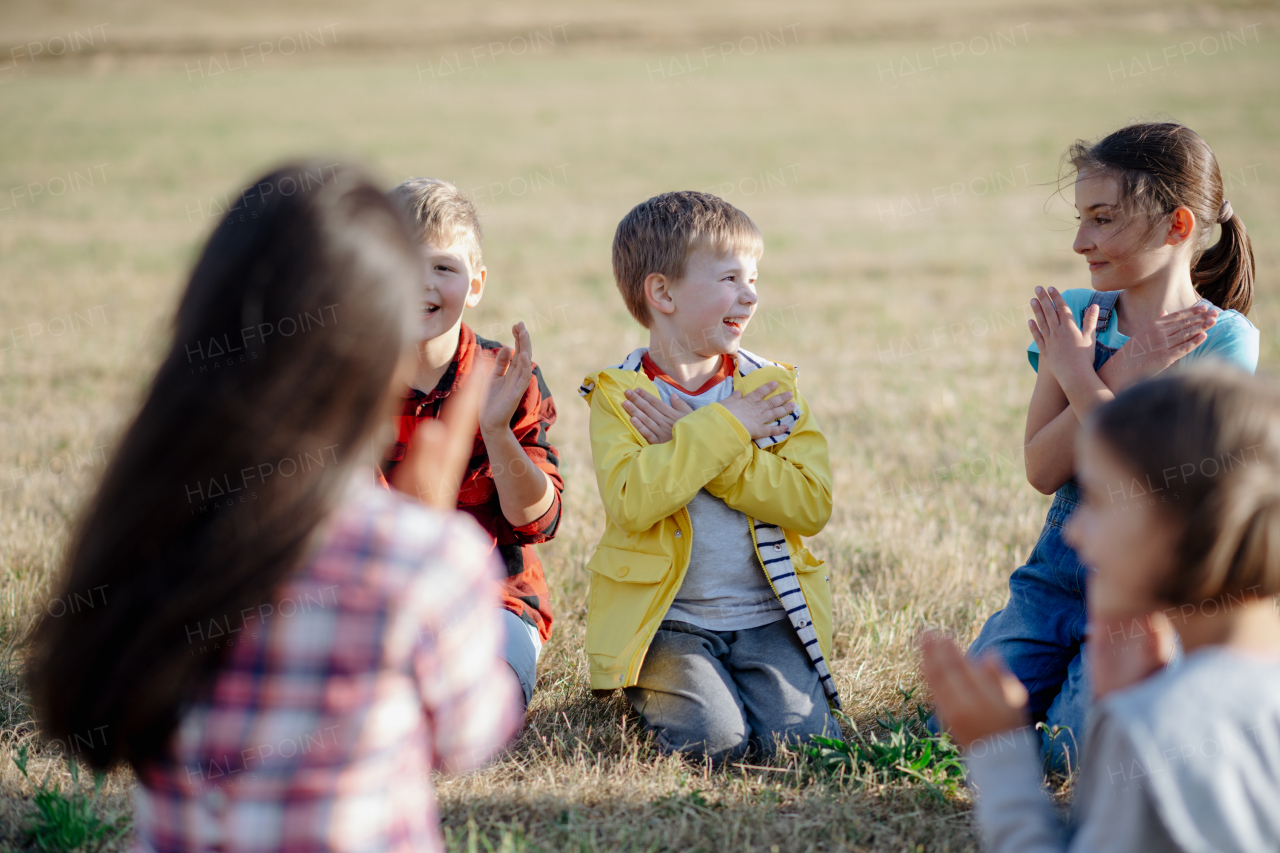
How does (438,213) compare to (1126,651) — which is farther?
(438,213)

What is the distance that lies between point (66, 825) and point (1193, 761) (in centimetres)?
251

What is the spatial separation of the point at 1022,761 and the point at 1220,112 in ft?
79.2

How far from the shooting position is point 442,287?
124 inches

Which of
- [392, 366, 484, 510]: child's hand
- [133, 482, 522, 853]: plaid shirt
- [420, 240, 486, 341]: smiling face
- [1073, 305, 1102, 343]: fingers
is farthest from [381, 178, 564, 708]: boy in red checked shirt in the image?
[1073, 305, 1102, 343]: fingers

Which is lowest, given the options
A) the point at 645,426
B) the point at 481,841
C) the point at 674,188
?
the point at 481,841

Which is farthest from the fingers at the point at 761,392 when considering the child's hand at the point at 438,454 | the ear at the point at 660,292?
the child's hand at the point at 438,454

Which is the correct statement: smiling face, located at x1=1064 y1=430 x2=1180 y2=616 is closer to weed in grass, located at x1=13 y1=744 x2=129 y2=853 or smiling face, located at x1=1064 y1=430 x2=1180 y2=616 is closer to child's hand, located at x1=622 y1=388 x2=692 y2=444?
child's hand, located at x1=622 y1=388 x2=692 y2=444

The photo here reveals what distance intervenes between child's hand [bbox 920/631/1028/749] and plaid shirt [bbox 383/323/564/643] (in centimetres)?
159

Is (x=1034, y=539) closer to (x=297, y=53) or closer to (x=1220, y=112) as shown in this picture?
(x=1220, y=112)

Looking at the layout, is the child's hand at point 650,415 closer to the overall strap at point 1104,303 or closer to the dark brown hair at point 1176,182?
the overall strap at point 1104,303

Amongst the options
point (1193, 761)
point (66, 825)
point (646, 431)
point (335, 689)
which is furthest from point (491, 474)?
point (1193, 761)

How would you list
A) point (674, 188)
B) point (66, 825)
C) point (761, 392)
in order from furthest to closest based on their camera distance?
point (674, 188) → point (761, 392) → point (66, 825)

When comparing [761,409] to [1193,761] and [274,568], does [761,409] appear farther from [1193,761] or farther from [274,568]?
[274,568]

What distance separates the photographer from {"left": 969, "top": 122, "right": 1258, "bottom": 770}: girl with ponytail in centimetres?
295
